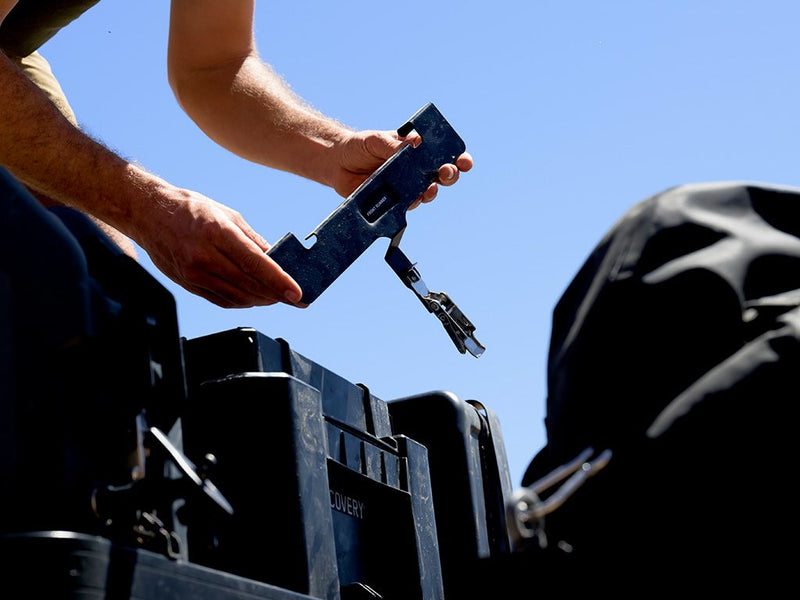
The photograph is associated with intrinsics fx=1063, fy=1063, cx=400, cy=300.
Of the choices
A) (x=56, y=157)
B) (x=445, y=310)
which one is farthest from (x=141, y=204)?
(x=445, y=310)

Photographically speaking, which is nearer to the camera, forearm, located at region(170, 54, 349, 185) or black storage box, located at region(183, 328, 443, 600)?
black storage box, located at region(183, 328, 443, 600)

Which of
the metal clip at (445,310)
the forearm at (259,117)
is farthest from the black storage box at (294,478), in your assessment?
the forearm at (259,117)

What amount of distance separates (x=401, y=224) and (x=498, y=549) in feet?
2.50

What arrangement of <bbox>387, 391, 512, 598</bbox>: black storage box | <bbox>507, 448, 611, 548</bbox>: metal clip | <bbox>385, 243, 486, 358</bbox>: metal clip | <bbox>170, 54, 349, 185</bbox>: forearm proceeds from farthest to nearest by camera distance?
<bbox>170, 54, 349, 185</bbox>: forearm < <bbox>385, 243, 486, 358</bbox>: metal clip < <bbox>387, 391, 512, 598</bbox>: black storage box < <bbox>507, 448, 611, 548</bbox>: metal clip

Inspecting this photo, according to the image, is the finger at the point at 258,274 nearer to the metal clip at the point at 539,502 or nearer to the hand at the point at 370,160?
the hand at the point at 370,160

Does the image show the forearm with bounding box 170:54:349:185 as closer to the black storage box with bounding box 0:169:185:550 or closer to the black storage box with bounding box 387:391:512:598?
the black storage box with bounding box 387:391:512:598

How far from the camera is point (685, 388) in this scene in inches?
37.9

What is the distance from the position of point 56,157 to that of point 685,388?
177cm

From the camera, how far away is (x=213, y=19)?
10.7ft

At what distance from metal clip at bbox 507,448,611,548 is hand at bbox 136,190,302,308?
1270 mm

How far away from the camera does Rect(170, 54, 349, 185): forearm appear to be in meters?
2.88

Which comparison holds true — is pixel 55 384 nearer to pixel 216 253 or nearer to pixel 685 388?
pixel 685 388

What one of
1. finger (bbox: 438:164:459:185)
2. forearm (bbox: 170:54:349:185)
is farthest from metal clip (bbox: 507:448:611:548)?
forearm (bbox: 170:54:349:185)

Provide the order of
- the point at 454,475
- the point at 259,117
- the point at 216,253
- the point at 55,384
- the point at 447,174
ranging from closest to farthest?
the point at 55,384
the point at 216,253
the point at 454,475
the point at 447,174
the point at 259,117
